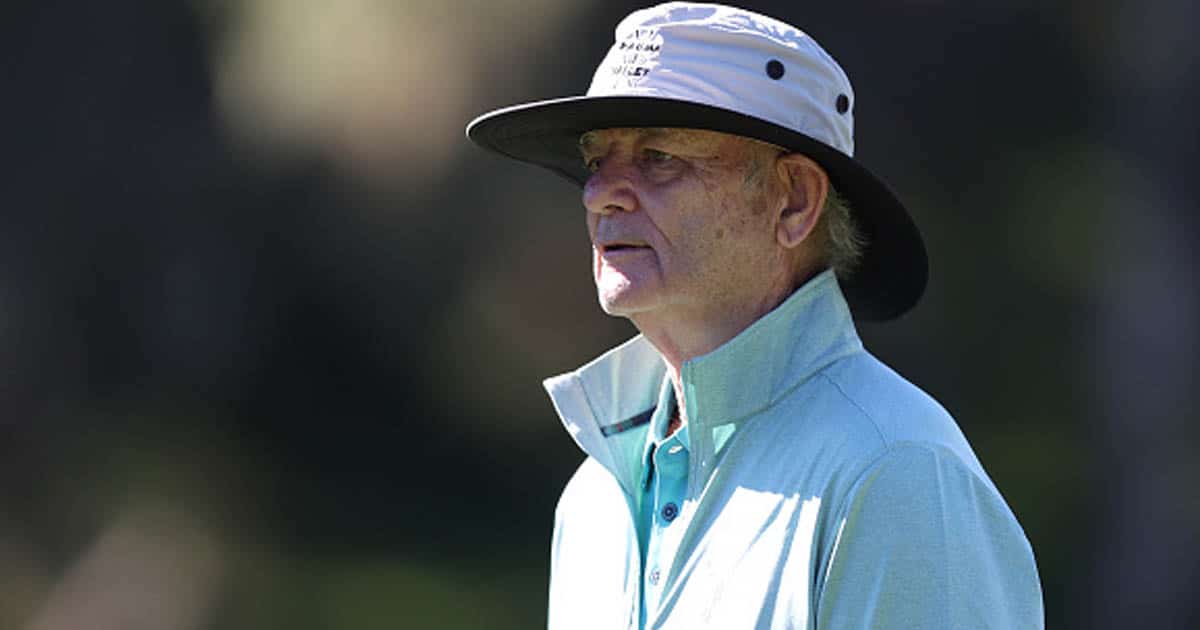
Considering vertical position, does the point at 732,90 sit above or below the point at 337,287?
above

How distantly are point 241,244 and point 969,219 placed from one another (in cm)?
237

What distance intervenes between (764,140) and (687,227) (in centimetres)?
13

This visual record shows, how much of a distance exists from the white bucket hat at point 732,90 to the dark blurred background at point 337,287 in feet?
10.0

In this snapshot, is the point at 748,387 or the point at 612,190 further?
the point at 612,190

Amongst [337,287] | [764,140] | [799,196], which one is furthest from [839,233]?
[337,287]

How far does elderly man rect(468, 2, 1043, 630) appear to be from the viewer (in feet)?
4.98

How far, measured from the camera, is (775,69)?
5.81 ft

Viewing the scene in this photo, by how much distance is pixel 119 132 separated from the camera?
17.2ft

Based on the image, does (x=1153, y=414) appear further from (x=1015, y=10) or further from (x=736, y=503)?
(x=736, y=503)

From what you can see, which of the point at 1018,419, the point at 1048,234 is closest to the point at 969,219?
the point at 1048,234

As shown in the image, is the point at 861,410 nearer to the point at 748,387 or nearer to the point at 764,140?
the point at 748,387

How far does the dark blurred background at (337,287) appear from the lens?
484 cm

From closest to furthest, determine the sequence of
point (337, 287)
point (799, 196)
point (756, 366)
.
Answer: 1. point (756, 366)
2. point (799, 196)
3. point (337, 287)

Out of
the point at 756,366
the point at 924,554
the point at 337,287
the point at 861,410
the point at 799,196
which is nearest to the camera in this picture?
the point at 924,554
